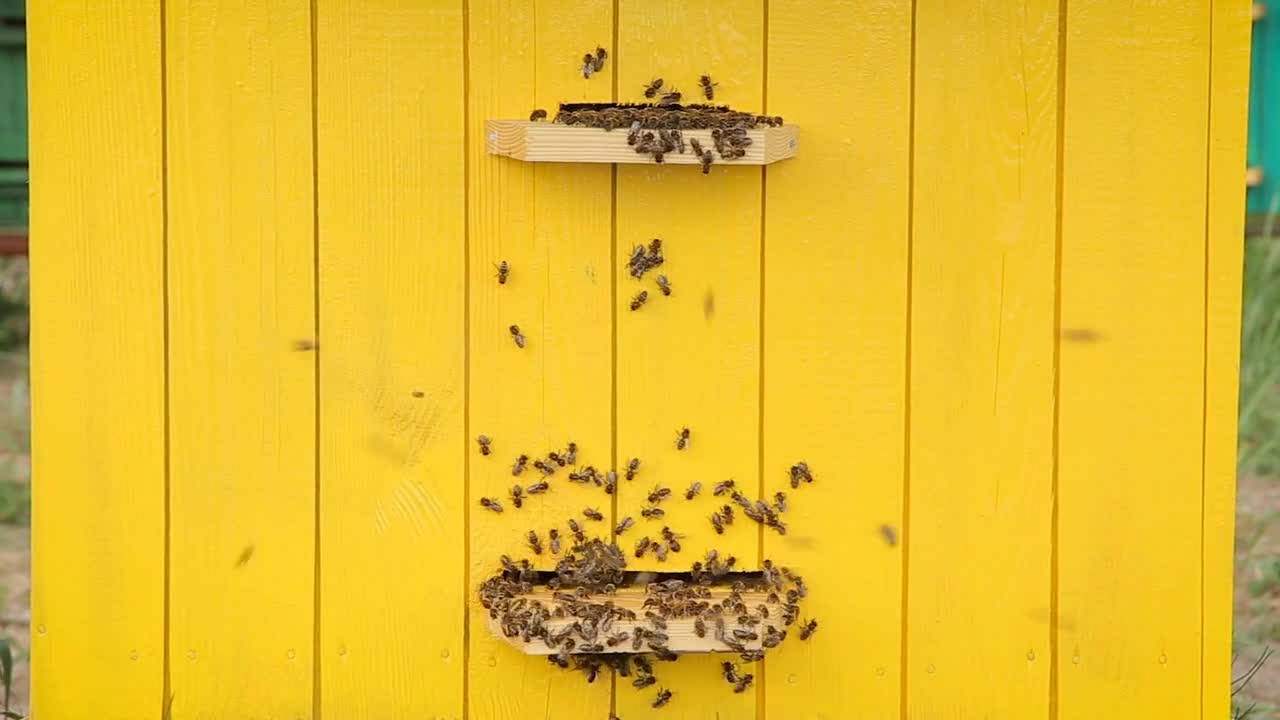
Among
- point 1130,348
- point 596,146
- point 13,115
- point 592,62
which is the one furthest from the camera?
point 13,115

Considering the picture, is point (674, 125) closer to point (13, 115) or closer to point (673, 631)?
point (673, 631)

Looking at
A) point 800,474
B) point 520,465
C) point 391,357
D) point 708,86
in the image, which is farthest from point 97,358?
point 800,474

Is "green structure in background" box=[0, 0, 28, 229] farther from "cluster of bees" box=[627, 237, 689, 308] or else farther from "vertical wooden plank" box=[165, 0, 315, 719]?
"cluster of bees" box=[627, 237, 689, 308]

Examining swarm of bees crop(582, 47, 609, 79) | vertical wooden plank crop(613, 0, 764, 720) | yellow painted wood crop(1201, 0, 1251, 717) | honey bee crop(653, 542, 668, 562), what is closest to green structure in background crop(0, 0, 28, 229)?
swarm of bees crop(582, 47, 609, 79)

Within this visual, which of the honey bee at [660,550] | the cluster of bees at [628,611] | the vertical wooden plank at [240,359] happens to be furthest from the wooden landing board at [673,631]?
the vertical wooden plank at [240,359]

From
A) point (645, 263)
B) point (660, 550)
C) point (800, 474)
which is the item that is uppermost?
point (645, 263)

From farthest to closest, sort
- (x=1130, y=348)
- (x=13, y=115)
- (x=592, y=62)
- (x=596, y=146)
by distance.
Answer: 1. (x=13, y=115)
2. (x=1130, y=348)
3. (x=592, y=62)
4. (x=596, y=146)
